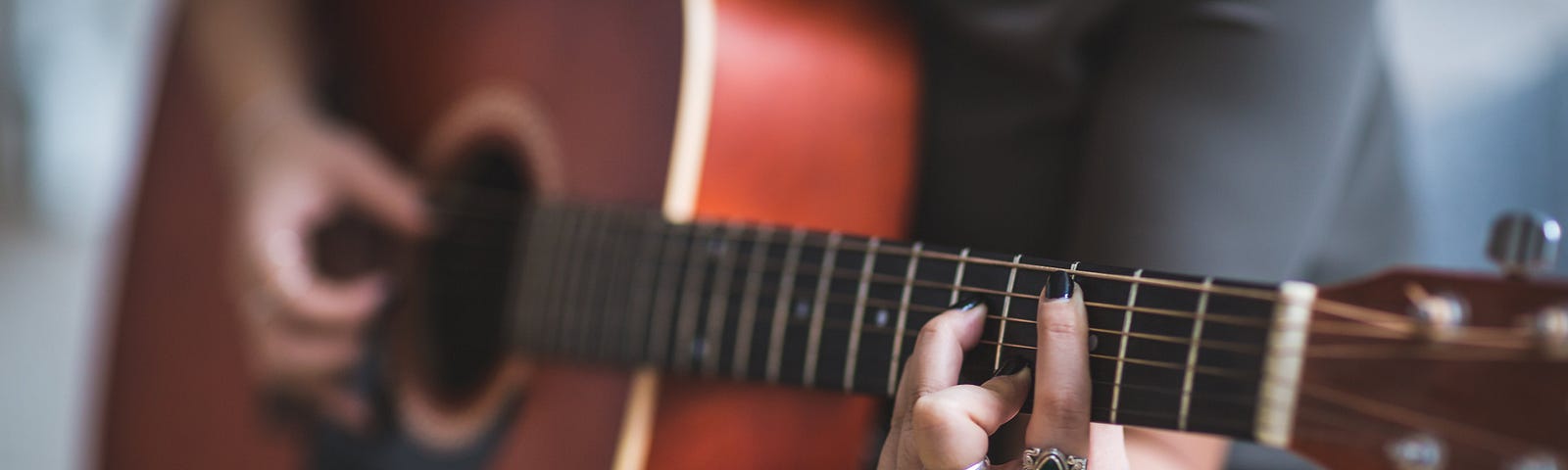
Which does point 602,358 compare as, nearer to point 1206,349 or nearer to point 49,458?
point 1206,349

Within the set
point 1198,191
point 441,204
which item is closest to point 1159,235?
point 1198,191

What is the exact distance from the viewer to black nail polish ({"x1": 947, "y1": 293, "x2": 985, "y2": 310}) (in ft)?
1.18

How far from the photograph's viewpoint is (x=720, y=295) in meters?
0.53

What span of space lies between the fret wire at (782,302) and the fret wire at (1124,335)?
176 mm

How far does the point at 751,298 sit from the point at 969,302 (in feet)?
0.55

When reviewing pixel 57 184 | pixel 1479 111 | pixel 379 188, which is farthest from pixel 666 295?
pixel 57 184

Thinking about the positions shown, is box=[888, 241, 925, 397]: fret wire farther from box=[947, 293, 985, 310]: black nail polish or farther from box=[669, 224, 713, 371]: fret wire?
box=[669, 224, 713, 371]: fret wire

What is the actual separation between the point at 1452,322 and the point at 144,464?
963 millimetres

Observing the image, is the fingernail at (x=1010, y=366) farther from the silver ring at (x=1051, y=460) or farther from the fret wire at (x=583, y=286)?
the fret wire at (x=583, y=286)

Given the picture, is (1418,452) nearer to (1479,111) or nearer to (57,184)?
(1479,111)

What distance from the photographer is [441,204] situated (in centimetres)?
76

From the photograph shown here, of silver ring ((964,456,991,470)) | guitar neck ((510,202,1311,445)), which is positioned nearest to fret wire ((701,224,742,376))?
guitar neck ((510,202,1311,445))

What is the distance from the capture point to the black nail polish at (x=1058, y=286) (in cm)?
33

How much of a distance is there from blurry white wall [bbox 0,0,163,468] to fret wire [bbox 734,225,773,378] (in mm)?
1259
